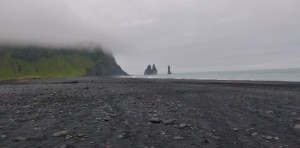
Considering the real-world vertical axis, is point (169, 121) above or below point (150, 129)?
above

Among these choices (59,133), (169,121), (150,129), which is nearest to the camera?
(59,133)

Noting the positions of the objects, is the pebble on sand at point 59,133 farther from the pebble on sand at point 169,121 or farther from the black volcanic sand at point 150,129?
the pebble on sand at point 169,121

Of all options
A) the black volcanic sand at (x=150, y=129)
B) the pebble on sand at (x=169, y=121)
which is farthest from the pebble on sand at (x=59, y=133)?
the pebble on sand at (x=169, y=121)

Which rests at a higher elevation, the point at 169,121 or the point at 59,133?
the point at 169,121

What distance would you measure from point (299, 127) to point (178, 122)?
18.2 ft

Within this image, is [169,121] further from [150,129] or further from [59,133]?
[59,133]

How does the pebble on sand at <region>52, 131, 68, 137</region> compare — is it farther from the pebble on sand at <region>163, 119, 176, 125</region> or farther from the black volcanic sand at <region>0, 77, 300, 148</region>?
the pebble on sand at <region>163, 119, 176, 125</region>

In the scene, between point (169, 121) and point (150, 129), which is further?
point (169, 121)

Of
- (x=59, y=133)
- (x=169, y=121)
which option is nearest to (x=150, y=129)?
(x=169, y=121)

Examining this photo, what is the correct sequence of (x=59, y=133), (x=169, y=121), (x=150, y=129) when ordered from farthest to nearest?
(x=169, y=121) → (x=150, y=129) → (x=59, y=133)

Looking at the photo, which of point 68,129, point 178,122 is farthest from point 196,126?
point 68,129

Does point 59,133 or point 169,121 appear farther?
point 169,121

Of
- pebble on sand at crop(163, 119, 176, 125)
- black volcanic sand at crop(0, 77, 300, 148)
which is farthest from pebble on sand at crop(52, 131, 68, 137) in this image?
pebble on sand at crop(163, 119, 176, 125)

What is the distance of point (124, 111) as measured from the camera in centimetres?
1862
